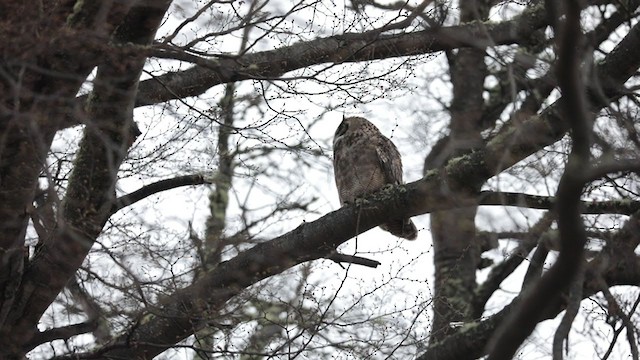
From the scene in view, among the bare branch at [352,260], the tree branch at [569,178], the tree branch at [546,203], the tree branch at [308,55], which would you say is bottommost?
the tree branch at [569,178]

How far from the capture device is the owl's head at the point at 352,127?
905 cm

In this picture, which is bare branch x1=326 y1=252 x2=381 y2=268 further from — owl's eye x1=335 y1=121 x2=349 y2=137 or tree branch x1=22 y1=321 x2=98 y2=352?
owl's eye x1=335 y1=121 x2=349 y2=137

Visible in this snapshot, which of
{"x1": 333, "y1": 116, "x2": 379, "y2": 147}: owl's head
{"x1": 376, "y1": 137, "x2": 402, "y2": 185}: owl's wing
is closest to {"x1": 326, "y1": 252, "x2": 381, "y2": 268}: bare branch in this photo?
{"x1": 376, "y1": 137, "x2": 402, "y2": 185}: owl's wing

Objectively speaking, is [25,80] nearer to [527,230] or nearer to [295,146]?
[295,146]

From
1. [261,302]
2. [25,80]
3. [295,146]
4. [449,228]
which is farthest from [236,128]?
[449,228]

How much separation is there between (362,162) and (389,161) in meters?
0.23

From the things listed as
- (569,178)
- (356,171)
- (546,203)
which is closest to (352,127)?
(356,171)

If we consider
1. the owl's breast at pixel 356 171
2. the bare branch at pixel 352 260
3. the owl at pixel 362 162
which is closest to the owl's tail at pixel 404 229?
the owl at pixel 362 162

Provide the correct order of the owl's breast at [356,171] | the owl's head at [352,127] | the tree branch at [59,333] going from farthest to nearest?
the owl's head at [352,127], the owl's breast at [356,171], the tree branch at [59,333]

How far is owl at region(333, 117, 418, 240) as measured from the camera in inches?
340

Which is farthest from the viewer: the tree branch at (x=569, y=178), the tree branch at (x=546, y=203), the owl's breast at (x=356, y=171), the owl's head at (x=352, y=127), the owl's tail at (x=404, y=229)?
the owl's head at (x=352, y=127)

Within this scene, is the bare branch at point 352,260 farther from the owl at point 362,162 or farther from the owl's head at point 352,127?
the owl's head at point 352,127

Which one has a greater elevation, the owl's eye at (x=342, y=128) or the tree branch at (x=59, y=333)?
the owl's eye at (x=342, y=128)

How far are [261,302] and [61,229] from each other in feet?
5.59
